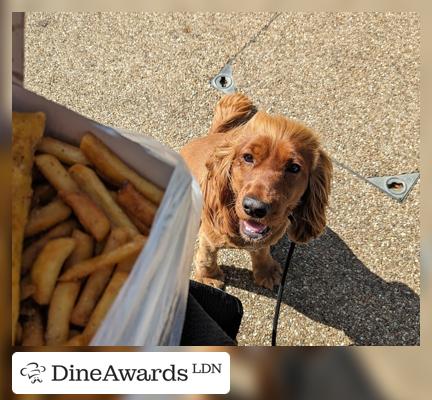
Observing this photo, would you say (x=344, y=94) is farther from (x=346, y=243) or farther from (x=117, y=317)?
(x=117, y=317)

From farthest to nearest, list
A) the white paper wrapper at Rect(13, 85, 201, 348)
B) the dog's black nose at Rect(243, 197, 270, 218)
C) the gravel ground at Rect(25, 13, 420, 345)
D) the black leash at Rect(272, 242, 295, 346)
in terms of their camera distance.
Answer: the gravel ground at Rect(25, 13, 420, 345) < the black leash at Rect(272, 242, 295, 346) < the dog's black nose at Rect(243, 197, 270, 218) < the white paper wrapper at Rect(13, 85, 201, 348)

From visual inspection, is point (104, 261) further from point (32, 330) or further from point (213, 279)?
point (213, 279)

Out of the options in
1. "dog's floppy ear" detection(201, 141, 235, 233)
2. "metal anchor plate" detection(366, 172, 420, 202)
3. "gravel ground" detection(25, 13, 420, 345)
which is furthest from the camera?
"metal anchor plate" detection(366, 172, 420, 202)

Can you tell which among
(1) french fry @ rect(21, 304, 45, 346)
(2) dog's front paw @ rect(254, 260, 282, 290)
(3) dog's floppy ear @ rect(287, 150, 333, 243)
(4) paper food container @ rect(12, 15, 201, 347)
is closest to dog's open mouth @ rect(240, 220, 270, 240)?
(3) dog's floppy ear @ rect(287, 150, 333, 243)

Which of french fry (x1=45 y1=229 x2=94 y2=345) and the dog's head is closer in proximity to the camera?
french fry (x1=45 y1=229 x2=94 y2=345)

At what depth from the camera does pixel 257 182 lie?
2.14 metres

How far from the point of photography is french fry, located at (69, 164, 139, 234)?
1562mm

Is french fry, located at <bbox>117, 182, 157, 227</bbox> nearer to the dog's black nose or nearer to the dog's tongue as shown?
the dog's black nose

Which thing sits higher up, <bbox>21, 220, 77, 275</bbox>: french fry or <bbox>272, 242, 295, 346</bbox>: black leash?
<bbox>21, 220, 77, 275</bbox>: french fry

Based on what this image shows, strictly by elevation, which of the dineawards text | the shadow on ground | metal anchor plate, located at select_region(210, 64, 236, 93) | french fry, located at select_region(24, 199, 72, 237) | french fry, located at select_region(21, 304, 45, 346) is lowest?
the shadow on ground


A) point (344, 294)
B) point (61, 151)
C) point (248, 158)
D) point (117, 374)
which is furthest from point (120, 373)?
point (344, 294)

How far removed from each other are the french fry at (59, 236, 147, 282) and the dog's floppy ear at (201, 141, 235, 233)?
3.08 ft

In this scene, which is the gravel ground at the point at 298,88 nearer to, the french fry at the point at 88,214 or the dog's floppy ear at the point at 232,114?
the dog's floppy ear at the point at 232,114

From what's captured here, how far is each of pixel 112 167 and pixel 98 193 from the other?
11 centimetres
